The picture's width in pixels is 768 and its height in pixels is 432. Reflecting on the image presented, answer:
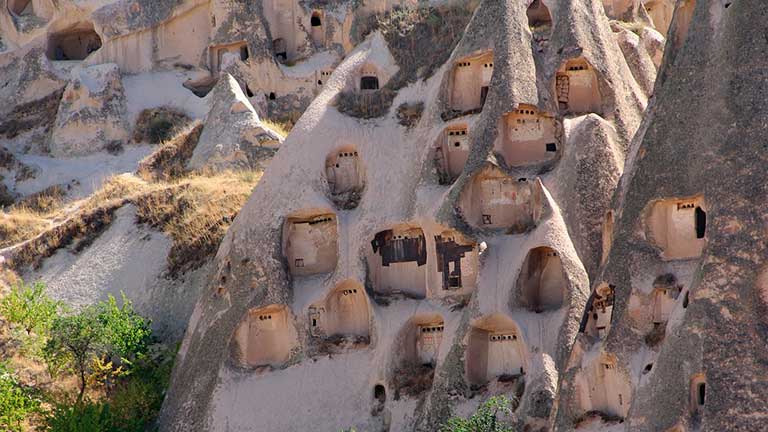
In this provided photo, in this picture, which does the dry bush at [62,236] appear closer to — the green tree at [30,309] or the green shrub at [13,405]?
the green tree at [30,309]

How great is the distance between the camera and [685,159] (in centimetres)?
3650

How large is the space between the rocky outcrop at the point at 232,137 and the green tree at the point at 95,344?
21.5ft

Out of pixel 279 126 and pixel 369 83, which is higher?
pixel 369 83

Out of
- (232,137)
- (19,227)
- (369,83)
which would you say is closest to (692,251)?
(369,83)

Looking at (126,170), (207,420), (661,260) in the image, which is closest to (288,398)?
(207,420)

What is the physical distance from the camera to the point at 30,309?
47.8 metres

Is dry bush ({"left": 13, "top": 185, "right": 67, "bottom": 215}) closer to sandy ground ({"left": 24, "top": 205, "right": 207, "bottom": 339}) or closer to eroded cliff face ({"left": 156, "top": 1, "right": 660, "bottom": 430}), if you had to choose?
sandy ground ({"left": 24, "top": 205, "right": 207, "bottom": 339})

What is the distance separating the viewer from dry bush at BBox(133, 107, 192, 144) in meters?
56.7

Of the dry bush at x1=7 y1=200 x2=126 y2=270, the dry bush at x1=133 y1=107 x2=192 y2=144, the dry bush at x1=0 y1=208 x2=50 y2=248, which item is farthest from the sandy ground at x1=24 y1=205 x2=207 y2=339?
the dry bush at x1=133 y1=107 x2=192 y2=144

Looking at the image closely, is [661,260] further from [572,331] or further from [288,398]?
[288,398]

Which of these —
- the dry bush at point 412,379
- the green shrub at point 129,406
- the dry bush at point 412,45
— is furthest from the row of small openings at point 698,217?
the green shrub at point 129,406

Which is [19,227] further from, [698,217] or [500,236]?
[698,217]

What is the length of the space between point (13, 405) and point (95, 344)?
2.49m

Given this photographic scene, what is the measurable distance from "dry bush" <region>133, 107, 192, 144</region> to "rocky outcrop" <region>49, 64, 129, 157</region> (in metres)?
0.40
